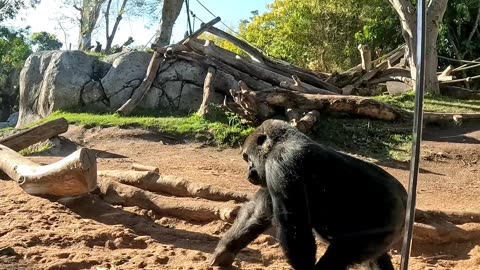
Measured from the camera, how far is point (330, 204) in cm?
441

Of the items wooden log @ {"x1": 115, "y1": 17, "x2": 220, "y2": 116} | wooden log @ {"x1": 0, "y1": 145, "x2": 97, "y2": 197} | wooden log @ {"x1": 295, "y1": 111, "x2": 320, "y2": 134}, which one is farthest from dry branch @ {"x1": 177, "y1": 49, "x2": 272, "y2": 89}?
wooden log @ {"x1": 0, "y1": 145, "x2": 97, "y2": 197}

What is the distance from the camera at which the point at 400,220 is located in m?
4.29

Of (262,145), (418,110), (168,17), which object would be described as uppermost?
(168,17)

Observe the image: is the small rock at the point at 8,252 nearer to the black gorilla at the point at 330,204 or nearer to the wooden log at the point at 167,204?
the wooden log at the point at 167,204

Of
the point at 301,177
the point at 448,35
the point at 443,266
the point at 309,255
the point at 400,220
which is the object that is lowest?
the point at 443,266

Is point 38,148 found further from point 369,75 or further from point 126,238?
point 369,75

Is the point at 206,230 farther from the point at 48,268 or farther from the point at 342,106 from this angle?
the point at 342,106

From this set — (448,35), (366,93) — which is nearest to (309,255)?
(366,93)

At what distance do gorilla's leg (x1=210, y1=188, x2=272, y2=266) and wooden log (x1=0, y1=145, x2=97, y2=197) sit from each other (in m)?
1.52

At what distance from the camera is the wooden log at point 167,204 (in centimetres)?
582

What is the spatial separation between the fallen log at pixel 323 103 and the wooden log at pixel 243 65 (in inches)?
70.0

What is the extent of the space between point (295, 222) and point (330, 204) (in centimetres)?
37

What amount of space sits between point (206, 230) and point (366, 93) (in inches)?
407

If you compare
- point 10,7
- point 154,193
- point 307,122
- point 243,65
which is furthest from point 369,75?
point 10,7
